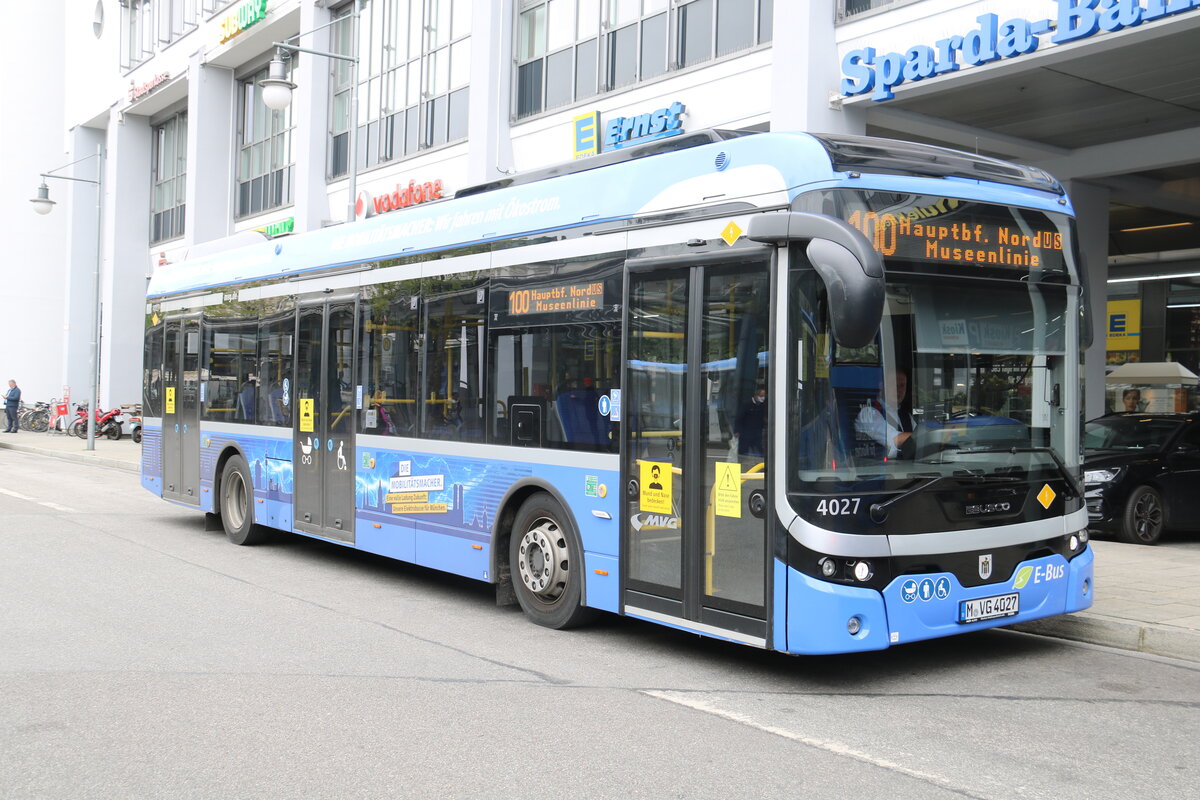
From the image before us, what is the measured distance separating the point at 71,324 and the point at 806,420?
4458 cm

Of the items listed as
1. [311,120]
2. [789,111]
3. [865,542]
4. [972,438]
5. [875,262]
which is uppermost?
[311,120]

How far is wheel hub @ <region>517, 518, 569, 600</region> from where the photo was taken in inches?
322

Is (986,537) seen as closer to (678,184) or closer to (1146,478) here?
(678,184)

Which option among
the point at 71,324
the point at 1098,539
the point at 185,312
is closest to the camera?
the point at 1098,539

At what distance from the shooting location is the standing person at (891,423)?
6418 millimetres

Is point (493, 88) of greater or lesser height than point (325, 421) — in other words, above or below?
above

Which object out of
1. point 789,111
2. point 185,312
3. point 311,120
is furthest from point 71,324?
point 789,111

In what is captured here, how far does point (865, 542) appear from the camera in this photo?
634 centimetres

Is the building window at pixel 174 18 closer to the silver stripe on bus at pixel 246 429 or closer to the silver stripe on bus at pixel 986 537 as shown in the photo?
the silver stripe on bus at pixel 246 429

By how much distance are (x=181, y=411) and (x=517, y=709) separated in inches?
376

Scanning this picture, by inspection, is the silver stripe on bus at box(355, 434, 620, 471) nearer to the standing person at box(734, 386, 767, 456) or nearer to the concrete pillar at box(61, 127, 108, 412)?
the standing person at box(734, 386, 767, 456)

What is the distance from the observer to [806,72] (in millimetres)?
14297

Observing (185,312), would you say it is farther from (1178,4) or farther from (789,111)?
(1178,4)

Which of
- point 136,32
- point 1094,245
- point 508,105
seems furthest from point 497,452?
point 136,32
